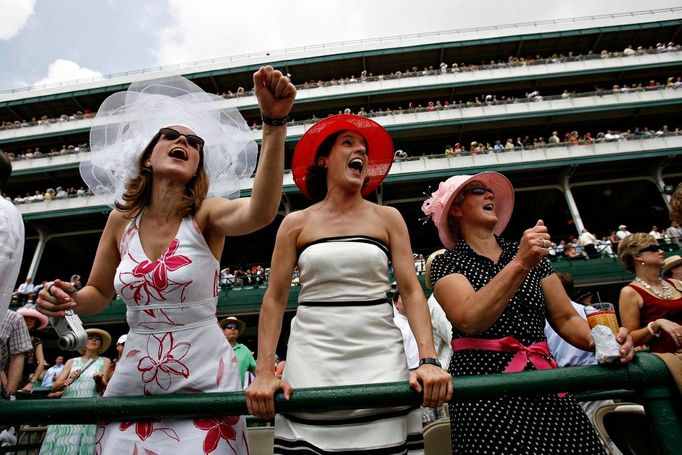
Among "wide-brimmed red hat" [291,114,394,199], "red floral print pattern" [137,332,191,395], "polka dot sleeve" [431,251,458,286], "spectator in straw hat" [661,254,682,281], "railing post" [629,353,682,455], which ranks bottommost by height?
"railing post" [629,353,682,455]

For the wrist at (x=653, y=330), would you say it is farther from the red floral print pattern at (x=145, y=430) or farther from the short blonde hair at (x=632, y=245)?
the red floral print pattern at (x=145, y=430)

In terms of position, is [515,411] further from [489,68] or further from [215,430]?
[489,68]

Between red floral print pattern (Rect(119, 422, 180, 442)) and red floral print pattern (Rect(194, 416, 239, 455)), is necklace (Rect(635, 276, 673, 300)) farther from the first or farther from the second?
red floral print pattern (Rect(119, 422, 180, 442))

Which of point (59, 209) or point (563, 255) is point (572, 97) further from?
point (59, 209)

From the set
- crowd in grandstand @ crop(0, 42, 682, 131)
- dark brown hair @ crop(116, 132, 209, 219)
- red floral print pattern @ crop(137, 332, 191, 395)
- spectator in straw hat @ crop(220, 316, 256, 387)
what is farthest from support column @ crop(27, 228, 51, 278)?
red floral print pattern @ crop(137, 332, 191, 395)

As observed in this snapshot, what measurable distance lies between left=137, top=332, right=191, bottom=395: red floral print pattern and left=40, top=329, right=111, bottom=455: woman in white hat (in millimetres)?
2221

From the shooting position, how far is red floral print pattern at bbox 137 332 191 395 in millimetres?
1432

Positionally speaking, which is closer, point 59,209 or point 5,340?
point 5,340

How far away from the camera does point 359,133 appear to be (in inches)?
79.1

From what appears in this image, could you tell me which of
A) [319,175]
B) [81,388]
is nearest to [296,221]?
[319,175]

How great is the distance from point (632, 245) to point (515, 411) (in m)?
2.48

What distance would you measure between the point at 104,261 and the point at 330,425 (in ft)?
4.04

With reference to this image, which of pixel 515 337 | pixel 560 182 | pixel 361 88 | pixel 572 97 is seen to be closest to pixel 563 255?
pixel 560 182

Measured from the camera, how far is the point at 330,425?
4.42 feet
